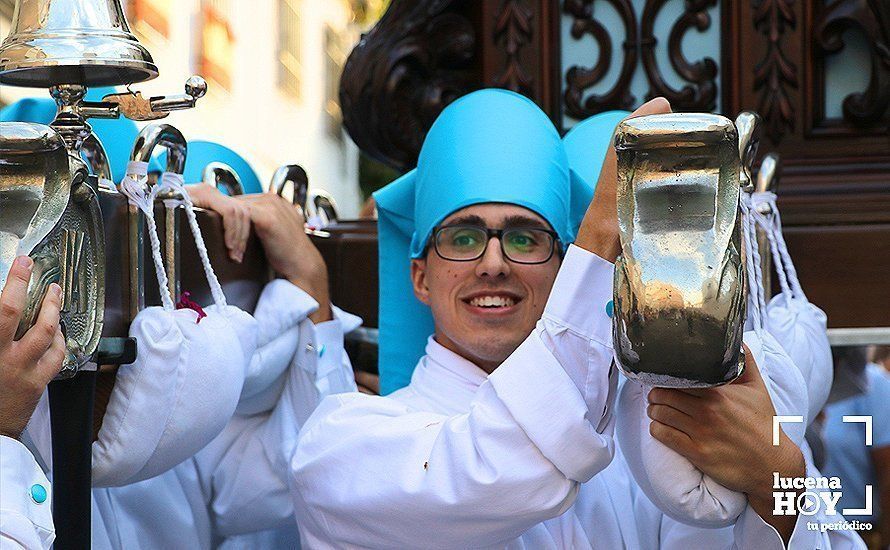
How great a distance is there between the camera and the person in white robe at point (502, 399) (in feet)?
6.22

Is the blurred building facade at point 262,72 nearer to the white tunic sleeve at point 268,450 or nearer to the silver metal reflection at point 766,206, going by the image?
the white tunic sleeve at point 268,450

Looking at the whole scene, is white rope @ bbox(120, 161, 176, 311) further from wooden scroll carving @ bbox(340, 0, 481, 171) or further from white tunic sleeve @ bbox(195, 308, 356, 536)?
wooden scroll carving @ bbox(340, 0, 481, 171)

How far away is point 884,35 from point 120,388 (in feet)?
5.25

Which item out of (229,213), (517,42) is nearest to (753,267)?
(229,213)

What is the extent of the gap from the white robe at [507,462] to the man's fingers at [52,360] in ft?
1.82

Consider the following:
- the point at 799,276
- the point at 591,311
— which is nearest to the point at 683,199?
the point at 591,311

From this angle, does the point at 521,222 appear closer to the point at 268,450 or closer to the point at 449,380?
the point at 449,380

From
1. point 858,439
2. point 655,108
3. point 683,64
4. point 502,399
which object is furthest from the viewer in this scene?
point 683,64

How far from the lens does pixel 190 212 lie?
227cm

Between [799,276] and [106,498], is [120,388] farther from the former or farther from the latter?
[799,276]

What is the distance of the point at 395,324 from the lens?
278 centimetres

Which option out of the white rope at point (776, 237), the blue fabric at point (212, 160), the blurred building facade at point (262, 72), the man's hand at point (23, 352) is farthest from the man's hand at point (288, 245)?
the blurred building facade at point (262, 72)

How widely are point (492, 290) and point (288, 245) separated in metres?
0.41

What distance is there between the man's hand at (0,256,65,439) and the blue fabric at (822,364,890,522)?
4.75ft
